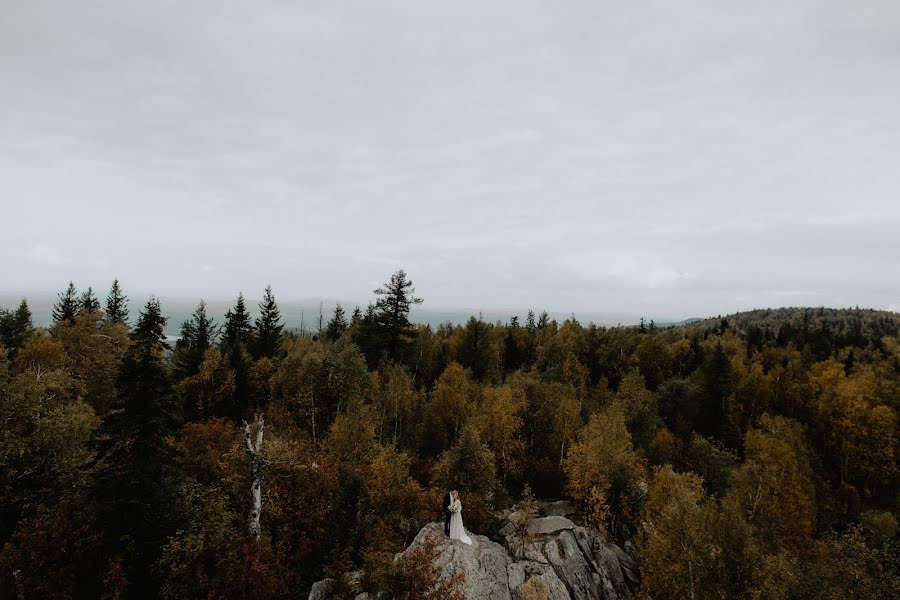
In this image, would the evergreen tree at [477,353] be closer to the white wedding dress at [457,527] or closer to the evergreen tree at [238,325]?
the evergreen tree at [238,325]

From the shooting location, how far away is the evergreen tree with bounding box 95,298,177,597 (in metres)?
22.5

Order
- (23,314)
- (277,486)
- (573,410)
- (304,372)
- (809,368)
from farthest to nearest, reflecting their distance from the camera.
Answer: (809,368) < (23,314) < (573,410) < (304,372) < (277,486)

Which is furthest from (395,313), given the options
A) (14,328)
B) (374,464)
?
(14,328)

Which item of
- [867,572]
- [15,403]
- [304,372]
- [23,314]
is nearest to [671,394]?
[867,572]

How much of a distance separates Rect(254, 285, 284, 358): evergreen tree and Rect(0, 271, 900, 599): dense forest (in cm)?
43

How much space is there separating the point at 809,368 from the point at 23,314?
5629 inches

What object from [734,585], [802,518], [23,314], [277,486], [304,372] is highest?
[23,314]

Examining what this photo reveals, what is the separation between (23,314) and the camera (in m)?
64.8

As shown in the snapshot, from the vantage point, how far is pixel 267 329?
6347cm

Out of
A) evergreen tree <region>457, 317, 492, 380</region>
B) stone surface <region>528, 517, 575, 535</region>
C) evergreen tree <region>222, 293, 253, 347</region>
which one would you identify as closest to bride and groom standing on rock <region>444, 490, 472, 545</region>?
stone surface <region>528, 517, 575, 535</region>

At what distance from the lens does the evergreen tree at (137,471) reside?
22.5 meters

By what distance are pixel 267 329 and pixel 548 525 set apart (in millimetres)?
50256

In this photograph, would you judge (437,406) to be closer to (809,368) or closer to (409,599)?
(409,599)

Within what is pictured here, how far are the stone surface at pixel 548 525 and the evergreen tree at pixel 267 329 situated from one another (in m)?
44.5
